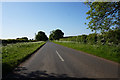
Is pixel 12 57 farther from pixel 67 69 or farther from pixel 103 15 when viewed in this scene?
pixel 103 15

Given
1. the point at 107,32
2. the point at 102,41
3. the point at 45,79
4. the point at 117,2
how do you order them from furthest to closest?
the point at 102,41, the point at 107,32, the point at 117,2, the point at 45,79

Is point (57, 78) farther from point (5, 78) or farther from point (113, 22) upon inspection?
point (113, 22)

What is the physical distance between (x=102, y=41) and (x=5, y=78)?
14.3 meters

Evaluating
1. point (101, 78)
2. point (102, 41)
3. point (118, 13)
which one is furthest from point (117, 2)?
point (101, 78)

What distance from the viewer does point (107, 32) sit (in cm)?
1010

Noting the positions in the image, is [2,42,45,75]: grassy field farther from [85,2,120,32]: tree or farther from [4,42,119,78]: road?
[85,2,120,32]: tree

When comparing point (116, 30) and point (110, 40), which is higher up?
point (116, 30)

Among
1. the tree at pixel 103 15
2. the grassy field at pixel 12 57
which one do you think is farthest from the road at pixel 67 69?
the tree at pixel 103 15

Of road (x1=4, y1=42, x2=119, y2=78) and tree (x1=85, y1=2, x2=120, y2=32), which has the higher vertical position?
tree (x1=85, y1=2, x2=120, y2=32)

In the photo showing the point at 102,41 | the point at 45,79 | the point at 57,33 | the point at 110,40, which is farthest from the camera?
the point at 57,33

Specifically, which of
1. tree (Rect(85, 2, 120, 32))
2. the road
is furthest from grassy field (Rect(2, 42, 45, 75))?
tree (Rect(85, 2, 120, 32))

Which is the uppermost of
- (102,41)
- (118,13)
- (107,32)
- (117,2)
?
(117,2)

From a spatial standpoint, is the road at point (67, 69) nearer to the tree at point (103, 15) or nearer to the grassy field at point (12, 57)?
the grassy field at point (12, 57)

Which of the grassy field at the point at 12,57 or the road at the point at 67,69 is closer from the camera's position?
the road at the point at 67,69
